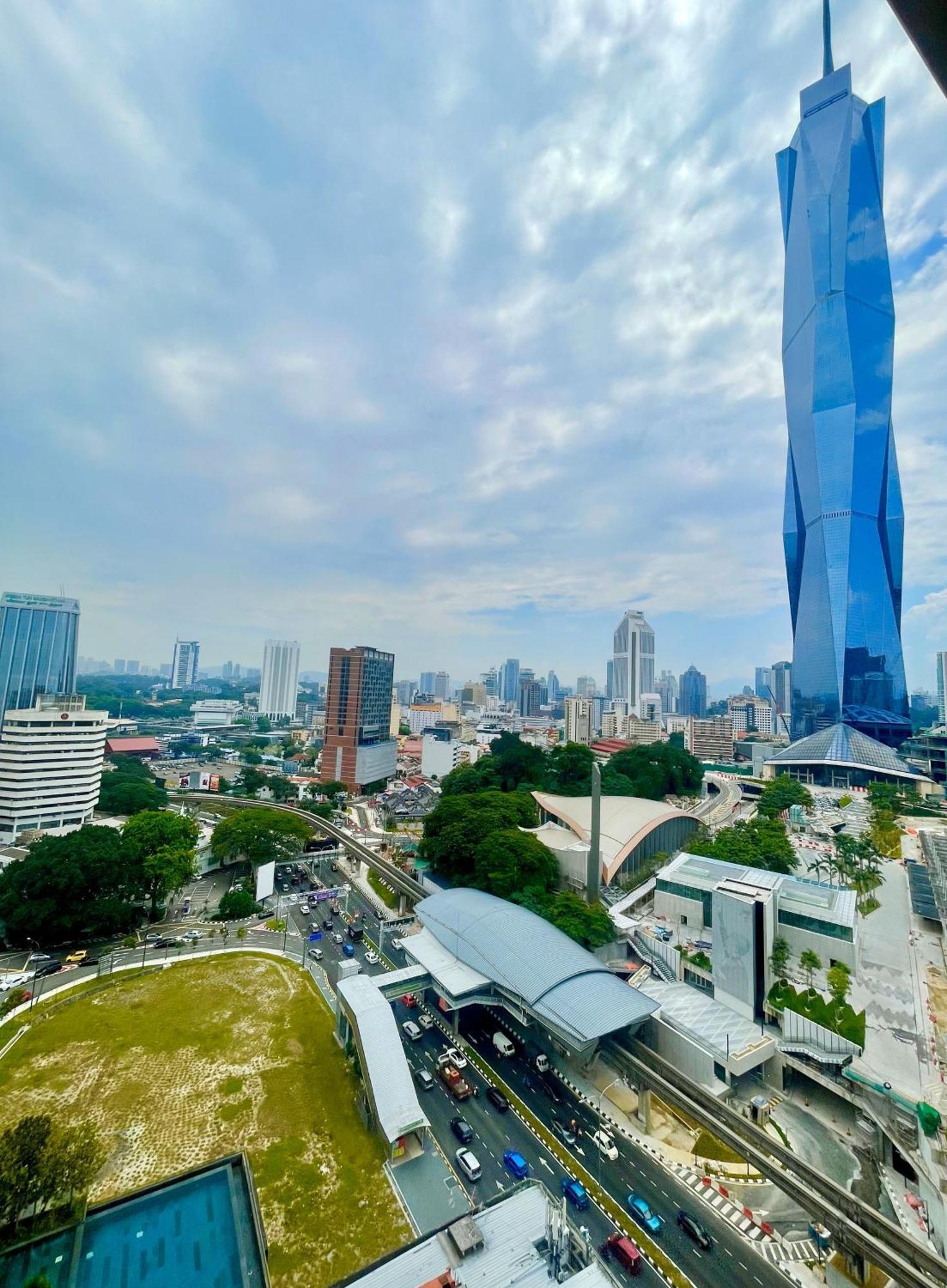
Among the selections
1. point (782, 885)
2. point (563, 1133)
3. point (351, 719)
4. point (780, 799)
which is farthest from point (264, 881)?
point (780, 799)

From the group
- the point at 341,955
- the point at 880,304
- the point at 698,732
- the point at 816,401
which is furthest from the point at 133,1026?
the point at 698,732

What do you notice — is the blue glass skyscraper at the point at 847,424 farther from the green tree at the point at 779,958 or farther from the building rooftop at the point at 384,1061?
the building rooftop at the point at 384,1061

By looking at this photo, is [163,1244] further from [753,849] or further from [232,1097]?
[753,849]

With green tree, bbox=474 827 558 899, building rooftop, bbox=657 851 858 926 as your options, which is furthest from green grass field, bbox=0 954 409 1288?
building rooftop, bbox=657 851 858 926

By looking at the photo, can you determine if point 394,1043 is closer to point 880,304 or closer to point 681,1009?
point 681,1009

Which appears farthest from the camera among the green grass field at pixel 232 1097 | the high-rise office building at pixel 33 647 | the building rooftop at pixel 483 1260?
the high-rise office building at pixel 33 647

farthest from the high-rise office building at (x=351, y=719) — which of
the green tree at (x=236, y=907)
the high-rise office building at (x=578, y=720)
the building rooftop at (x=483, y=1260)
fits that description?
the high-rise office building at (x=578, y=720)
